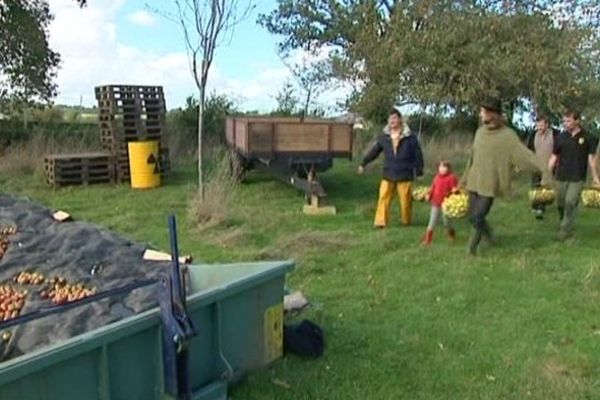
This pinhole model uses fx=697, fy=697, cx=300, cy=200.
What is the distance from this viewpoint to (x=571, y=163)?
894 centimetres

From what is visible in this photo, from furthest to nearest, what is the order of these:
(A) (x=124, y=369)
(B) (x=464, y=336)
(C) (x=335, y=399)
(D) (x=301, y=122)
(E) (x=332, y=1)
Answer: (E) (x=332, y=1) → (D) (x=301, y=122) → (B) (x=464, y=336) → (C) (x=335, y=399) → (A) (x=124, y=369)

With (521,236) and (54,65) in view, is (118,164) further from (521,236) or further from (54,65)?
(521,236)

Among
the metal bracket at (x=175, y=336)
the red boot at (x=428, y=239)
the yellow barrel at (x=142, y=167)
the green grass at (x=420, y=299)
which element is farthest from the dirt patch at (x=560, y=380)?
the yellow barrel at (x=142, y=167)

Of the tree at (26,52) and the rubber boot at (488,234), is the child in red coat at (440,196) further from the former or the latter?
the tree at (26,52)

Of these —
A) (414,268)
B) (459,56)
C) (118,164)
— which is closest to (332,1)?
(459,56)

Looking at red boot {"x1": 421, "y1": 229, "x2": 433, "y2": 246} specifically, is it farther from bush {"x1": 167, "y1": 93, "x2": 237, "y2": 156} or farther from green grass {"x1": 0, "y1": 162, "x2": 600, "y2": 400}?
bush {"x1": 167, "y1": 93, "x2": 237, "y2": 156}

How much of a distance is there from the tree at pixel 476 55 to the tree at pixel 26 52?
8.16 m

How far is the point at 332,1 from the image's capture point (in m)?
24.9

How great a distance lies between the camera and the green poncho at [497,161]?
7660mm

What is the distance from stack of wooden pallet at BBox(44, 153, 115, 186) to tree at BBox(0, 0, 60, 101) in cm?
484

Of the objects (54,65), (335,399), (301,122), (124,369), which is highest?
(54,65)

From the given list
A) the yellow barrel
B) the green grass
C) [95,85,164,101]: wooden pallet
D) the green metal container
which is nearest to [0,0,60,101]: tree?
[95,85,164,101]: wooden pallet

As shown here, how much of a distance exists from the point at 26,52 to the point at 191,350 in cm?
1649

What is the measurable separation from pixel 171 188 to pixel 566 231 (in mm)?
7865
